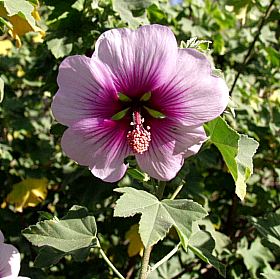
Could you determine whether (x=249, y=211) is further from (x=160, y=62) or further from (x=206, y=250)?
(x=160, y=62)

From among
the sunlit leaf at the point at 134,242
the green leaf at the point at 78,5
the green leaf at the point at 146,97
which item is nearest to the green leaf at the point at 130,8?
the green leaf at the point at 78,5

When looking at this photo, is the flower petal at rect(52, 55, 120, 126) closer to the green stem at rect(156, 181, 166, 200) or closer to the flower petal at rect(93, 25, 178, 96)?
the flower petal at rect(93, 25, 178, 96)

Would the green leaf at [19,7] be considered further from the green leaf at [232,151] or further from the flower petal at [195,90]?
the green leaf at [232,151]

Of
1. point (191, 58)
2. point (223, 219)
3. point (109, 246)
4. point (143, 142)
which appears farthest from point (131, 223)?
point (191, 58)

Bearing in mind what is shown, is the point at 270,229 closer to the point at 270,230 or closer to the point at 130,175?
the point at 270,230

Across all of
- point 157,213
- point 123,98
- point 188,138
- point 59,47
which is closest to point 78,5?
point 59,47
